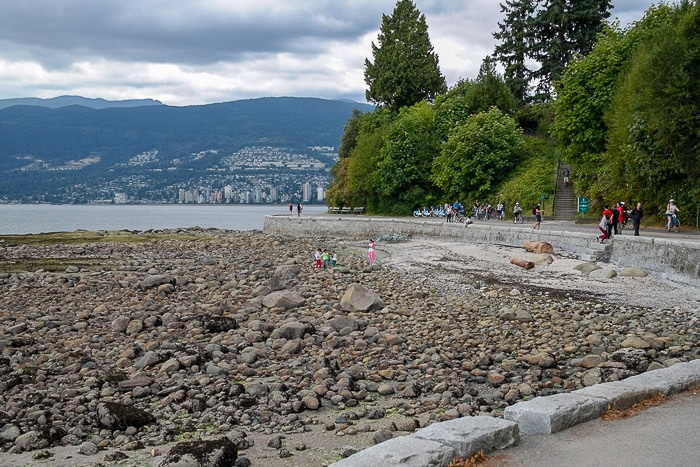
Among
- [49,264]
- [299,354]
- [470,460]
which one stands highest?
[470,460]

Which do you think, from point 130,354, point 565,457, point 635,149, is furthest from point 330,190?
point 565,457

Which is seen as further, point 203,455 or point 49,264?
point 49,264

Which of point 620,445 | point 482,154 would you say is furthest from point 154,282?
point 482,154

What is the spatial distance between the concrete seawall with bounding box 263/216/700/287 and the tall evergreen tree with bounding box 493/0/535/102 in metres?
22.7

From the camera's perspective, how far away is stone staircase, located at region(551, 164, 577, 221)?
147 ft

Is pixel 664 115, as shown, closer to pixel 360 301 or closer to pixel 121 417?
pixel 360 301

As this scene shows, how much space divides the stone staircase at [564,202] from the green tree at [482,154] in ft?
13.7

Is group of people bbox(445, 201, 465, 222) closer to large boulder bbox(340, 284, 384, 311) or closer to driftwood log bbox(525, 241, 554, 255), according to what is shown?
driftwood log bbox(525, 241, 554, 255)

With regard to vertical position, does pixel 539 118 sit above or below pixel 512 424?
above

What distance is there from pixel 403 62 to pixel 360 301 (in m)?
50.7

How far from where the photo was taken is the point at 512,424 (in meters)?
6.80

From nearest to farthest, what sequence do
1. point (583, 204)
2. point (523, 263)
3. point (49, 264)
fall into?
point (523, 263) < point (49, 264) < point (583, 204)

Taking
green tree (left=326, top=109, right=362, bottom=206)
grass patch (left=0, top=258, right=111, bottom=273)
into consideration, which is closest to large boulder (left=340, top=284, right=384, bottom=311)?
grass patch (left=0, top=258, right=111, bottom=273)

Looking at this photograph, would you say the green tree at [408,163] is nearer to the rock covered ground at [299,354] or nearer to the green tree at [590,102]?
the green tree at [590,102]
